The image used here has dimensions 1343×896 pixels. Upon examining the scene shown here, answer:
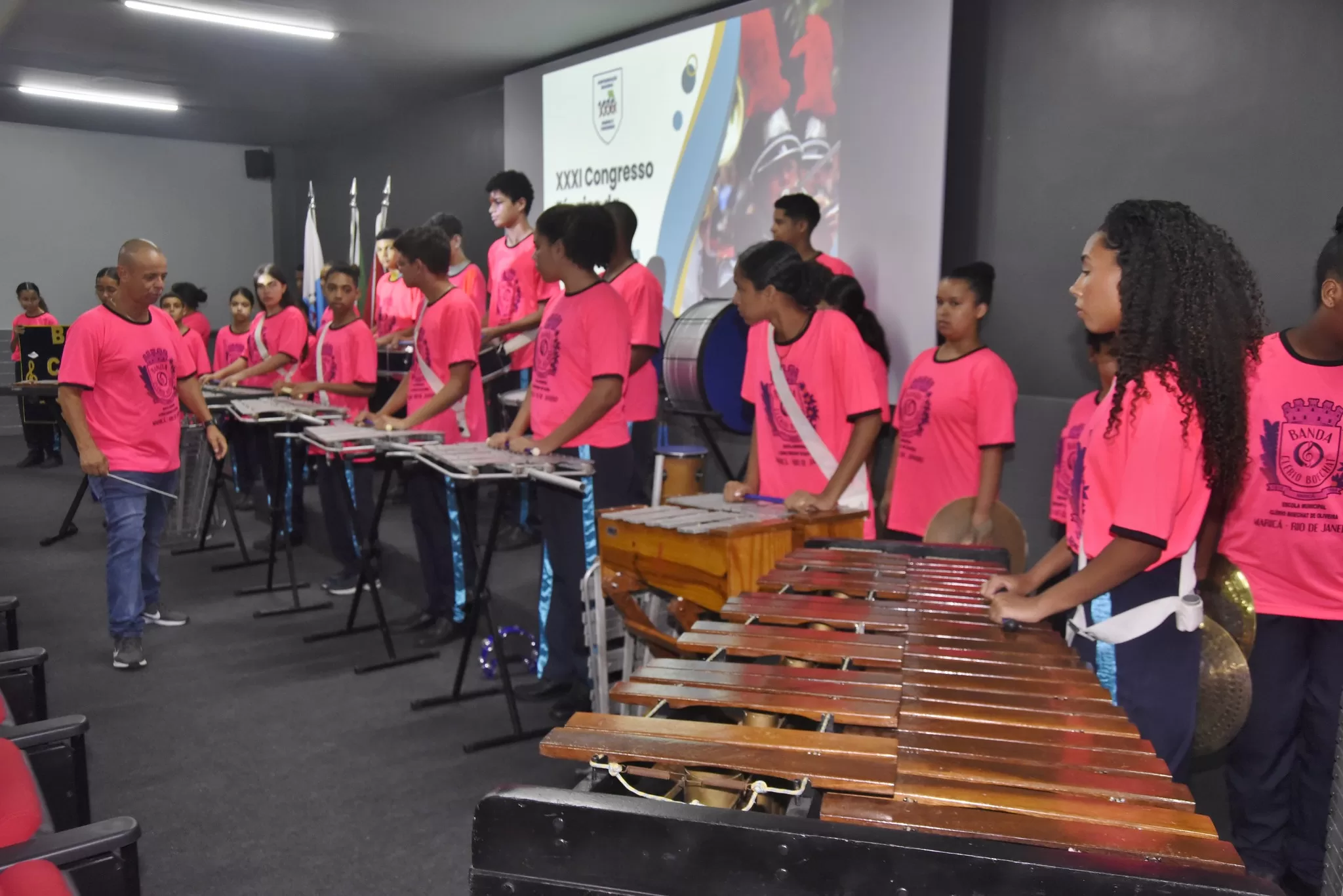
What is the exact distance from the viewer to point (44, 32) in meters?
7.34

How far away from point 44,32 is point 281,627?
522cm

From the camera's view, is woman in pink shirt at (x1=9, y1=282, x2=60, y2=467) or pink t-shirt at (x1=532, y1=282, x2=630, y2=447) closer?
pink t-shirt at (x1=532, y1=282, x2=630, y2=447)

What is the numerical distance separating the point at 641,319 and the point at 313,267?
778 cm

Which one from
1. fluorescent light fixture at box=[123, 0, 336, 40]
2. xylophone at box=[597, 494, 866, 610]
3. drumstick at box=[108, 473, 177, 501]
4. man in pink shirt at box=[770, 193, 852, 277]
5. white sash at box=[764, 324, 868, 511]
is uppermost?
fluorescent light fixture at box=[123, 0, 336, 40]

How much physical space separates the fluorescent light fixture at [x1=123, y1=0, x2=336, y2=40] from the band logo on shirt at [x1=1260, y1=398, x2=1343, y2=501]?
6672 millimetres

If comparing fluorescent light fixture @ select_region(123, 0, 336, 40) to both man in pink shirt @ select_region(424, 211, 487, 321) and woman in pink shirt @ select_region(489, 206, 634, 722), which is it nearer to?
man in pink shirt @ select_region(424, 211, 487, 321)

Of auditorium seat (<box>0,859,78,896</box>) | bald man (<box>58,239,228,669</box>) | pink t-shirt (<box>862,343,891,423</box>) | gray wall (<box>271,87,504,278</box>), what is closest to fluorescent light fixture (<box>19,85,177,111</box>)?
gray wall (<box>271,87,504,278</box>)

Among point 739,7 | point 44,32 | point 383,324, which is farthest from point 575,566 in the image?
point 44,32

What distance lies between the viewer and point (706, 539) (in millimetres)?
2787

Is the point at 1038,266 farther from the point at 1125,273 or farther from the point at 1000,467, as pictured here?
the point at 1125,273

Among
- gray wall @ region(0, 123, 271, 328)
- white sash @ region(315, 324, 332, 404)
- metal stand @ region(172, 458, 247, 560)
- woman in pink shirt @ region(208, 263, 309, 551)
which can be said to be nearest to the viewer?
white sash @ region(315, 324, 332, 404)

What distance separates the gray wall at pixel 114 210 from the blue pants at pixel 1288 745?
44.9 ft

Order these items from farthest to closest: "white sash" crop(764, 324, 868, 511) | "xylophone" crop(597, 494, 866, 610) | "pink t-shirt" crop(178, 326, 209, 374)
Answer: "pink t-shirt" crop(178, 326, 209, 374)
"white sash" crop(764, 324, 868, 511)
"xylophone" crop(597, 494, 866, 610)

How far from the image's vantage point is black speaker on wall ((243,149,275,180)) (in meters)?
13.6
